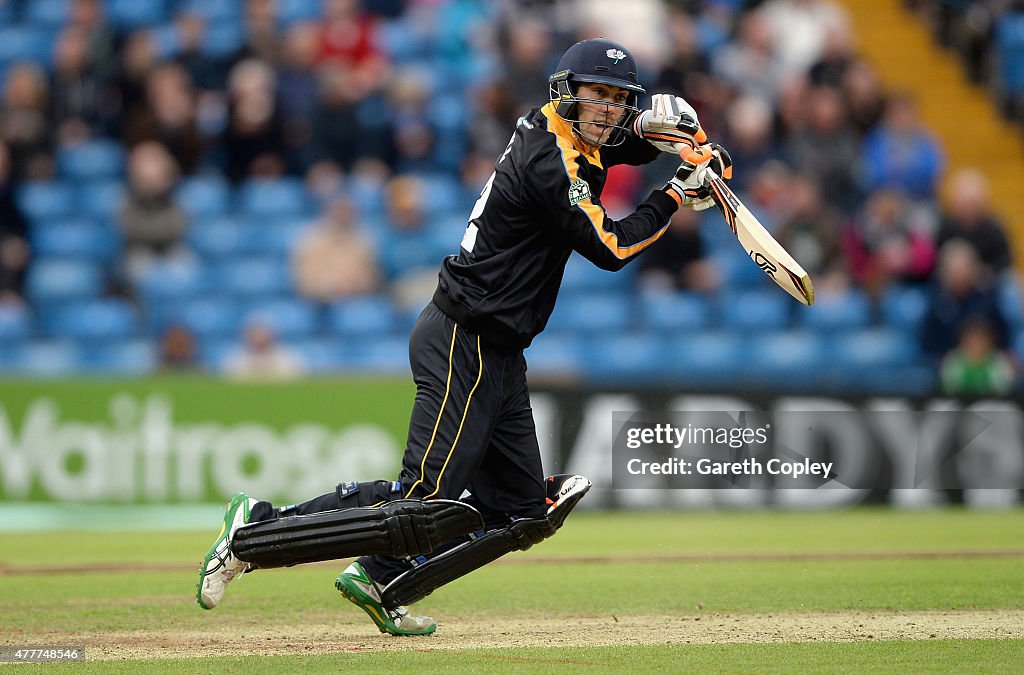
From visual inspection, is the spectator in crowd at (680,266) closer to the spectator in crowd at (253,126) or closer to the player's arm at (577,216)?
the spectator in crowd at (253,126)

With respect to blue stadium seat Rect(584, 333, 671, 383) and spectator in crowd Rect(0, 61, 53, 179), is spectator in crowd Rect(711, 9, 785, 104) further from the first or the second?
spectator in crowd Rect(0, 61, 53, 179)

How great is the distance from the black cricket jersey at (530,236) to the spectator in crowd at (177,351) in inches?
296

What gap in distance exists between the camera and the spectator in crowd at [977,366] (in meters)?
12.4

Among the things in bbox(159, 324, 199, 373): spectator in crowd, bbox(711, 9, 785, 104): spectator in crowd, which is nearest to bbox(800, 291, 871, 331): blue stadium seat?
bbox(711, 9, 785, 104): spectator in crowd

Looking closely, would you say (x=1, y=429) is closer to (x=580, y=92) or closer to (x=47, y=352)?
(x=47, y=352)

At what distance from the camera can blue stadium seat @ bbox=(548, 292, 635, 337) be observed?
13648 millimetres

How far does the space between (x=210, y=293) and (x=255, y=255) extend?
64 cm

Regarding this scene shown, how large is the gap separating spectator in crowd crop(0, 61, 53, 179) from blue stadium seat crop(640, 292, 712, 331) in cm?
632

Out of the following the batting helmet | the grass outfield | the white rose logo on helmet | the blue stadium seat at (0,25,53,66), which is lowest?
the grass outfield

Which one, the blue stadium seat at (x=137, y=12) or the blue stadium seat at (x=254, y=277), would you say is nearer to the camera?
the blue stadium seat at (x=254, y=277)

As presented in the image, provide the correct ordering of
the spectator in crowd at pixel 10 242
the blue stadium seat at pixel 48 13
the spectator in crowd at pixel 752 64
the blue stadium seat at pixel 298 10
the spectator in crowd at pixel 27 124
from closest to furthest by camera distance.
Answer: the spectator in crowd at pixel 10 242 < the spectator in crowd at pixel 27 124 < the spectator in crowd at pixel 752 64 < the blue stadium seat at pixel 298 10 < the blue stadium seat at pixel 48 13

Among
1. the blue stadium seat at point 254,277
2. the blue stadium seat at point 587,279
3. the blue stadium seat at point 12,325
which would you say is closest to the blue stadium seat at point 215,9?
the blue stadium seat at point 254,277

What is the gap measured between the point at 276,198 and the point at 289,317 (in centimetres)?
143

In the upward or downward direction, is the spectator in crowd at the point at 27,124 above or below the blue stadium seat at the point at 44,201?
above
